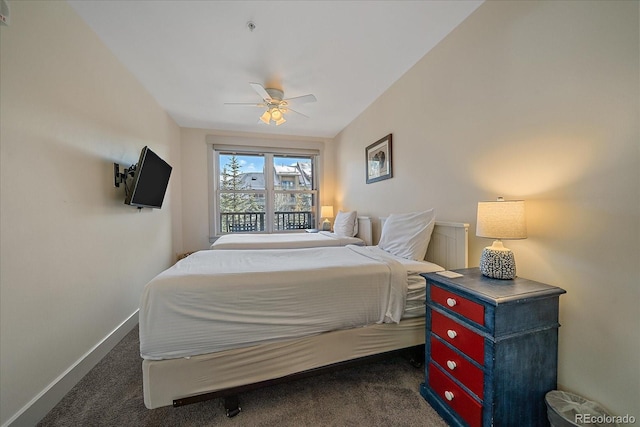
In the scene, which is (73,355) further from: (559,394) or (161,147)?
(559,394)

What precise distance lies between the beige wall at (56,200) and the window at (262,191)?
2271mm

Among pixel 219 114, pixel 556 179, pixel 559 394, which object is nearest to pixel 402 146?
pixel 556 179

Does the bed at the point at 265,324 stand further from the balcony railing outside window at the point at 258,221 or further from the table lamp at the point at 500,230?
the balcony railing outside window at the point at 258,221

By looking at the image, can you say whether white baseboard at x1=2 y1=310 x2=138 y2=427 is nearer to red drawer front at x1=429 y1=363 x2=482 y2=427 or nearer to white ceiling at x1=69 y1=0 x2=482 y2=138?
red drawer front at x1=429 y1=363 x2=482 y2=427

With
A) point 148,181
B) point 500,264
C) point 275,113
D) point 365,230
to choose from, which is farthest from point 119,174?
point 500,264

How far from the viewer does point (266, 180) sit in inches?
194

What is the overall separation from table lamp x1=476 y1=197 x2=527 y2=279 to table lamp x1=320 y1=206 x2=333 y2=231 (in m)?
3.32

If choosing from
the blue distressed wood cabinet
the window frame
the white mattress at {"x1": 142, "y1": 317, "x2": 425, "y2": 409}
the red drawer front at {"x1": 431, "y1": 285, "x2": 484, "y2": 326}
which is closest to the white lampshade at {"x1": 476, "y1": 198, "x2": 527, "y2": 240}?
the blue distressed wood cabinet

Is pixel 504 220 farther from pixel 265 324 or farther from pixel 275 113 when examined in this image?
pixel 275 113

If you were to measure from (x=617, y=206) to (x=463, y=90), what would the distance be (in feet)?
4.27

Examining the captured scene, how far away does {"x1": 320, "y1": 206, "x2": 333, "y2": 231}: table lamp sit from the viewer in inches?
183

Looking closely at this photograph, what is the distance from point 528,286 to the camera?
49.0 inches

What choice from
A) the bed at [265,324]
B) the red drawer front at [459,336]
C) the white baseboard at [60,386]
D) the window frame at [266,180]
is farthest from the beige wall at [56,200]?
the red drawer front at [459,336]

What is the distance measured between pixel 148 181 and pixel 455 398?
3146mm
